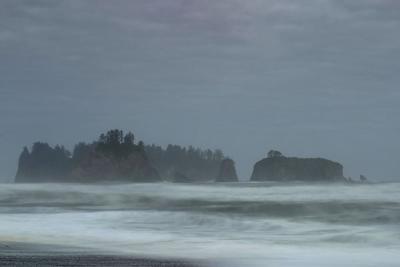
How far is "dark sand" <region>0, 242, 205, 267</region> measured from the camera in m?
12.0

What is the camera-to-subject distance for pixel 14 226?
22609 millimetres

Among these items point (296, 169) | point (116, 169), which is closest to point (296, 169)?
point (296, 169)

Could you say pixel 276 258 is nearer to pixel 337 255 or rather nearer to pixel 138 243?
pixel 337 255

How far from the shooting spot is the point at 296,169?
124625 mm

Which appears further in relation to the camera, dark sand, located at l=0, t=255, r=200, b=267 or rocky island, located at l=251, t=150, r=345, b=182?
rocky island, located at l=251, t=150, r=345, b=182

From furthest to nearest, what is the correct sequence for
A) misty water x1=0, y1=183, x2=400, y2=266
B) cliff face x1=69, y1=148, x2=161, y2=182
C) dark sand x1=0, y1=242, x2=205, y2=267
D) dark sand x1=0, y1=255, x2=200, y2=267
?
cliff face x1=69, y1=148, x2=161, y2=182, misty water x1=0, y1=183, x2=400, y2=266, dark sand x1=0, y1=242, x2=205, y2=267, dark sand x1=0, y1=255, x2=200, y2=267

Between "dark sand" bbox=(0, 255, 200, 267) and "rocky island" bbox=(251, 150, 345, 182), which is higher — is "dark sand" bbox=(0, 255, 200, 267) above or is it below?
below

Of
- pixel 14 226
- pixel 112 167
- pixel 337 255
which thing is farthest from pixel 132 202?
pixel 112 167

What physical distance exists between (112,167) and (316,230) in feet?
338

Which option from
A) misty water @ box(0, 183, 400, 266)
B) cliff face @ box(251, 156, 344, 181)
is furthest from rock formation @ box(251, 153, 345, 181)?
misty water @ box(0, 183, 400, 266)

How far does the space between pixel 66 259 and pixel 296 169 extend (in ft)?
372

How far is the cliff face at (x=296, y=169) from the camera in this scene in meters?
122

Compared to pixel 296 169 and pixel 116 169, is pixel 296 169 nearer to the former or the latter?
pixel 296 169

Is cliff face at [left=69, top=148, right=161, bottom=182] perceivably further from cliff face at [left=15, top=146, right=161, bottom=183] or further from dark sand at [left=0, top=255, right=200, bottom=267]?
dark sand at [left=0, top=255, right=200, bottom=267]
